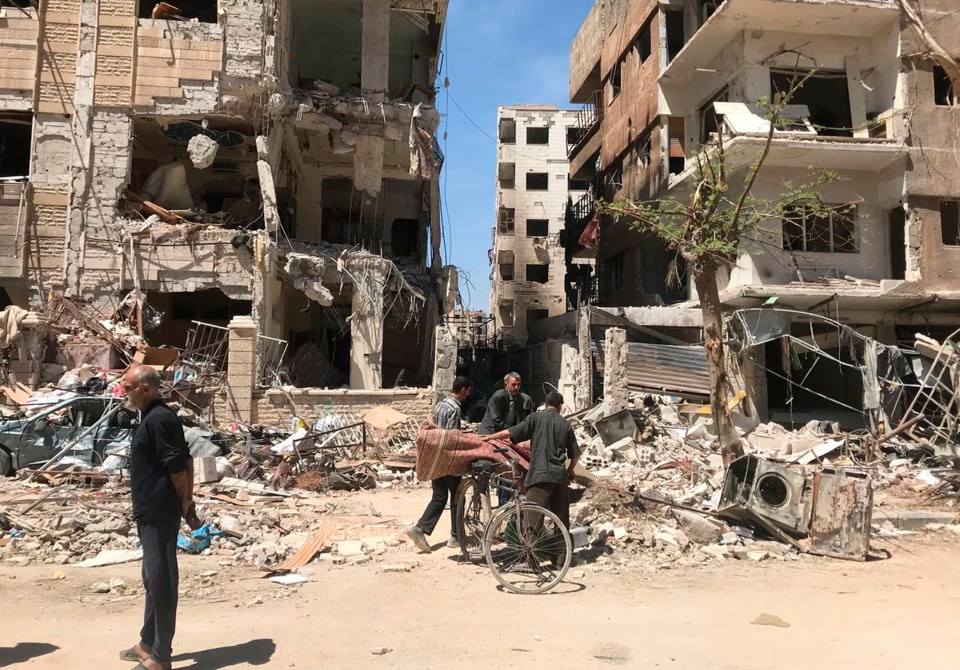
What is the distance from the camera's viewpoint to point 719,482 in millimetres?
10344

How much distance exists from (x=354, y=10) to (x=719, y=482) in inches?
680

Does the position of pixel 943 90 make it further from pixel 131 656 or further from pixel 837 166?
pixel 131 656

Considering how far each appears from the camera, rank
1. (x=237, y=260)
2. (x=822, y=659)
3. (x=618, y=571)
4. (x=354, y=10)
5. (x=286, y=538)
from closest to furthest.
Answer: (x=822, y=659)
(x=618, y=571)
(x=286, y=538)
(x=237, y=260)
(x=354, y=10)

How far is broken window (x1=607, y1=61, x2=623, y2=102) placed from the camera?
83.5ft

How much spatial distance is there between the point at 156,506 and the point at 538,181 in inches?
1759

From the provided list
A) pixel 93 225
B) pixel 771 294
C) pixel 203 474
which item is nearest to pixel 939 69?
pixel 771 294

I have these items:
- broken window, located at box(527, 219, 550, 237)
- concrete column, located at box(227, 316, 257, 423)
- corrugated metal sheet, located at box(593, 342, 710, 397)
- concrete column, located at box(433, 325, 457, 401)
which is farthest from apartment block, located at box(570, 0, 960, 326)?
broken window, located at box(527, 219, 550, 237)

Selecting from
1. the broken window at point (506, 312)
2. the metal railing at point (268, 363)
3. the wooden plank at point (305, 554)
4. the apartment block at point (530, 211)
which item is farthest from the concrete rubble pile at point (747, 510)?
the apartment block at point (530, 211)

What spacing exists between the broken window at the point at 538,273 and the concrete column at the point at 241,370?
101 feet

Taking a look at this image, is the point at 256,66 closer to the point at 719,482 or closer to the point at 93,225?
the point at 93,225

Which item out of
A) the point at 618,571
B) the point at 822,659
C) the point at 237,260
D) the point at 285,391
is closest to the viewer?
the point at 822,659

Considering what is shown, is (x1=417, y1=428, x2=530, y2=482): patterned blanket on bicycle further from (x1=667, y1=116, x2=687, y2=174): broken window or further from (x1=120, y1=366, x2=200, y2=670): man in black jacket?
(x1=667, y1=116, x2=687, y2=174): broken window

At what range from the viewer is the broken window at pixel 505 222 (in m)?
45.9

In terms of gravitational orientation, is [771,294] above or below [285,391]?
above
